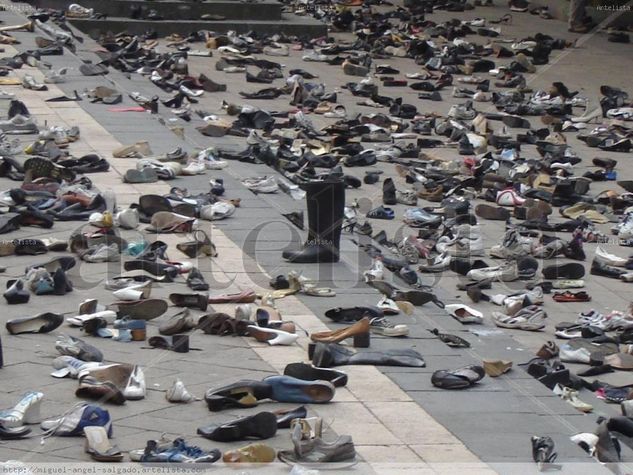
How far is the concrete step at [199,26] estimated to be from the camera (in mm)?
20984

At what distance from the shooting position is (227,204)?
10117 mm

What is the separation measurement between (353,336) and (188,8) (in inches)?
603

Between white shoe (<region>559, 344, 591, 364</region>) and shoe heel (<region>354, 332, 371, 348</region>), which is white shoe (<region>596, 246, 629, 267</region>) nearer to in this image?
white shoe (<region>559, 344, 591, 364</region>)

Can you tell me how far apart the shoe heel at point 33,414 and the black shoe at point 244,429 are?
666 mm

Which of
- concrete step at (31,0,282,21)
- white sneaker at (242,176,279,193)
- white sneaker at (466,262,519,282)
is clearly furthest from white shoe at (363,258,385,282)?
concrete step at (31,0,282,21)

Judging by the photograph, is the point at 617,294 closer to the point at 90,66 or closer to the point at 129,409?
the point at 129,409

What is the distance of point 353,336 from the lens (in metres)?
7.41

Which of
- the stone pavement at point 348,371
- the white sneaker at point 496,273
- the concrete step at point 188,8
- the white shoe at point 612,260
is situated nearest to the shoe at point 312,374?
the stone pavement at point 348,371

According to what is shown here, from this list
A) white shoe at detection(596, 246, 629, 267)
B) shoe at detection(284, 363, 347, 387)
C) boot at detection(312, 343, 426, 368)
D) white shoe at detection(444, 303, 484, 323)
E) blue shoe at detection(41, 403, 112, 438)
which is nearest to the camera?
blue shoe at detection(41, 403, 112, 438)

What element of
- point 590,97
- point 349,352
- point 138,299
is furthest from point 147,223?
point 590,97

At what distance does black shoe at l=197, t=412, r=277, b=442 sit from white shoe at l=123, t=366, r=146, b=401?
497 mm

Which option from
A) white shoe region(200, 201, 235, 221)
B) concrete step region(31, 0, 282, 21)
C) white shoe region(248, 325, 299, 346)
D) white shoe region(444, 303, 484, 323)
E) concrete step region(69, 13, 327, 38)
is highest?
white shoe region(248, 325, 299, 346)

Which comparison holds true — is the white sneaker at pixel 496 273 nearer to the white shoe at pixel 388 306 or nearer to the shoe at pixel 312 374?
the white shoe at pixel 388 306

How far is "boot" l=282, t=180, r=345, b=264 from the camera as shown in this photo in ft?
29.6
